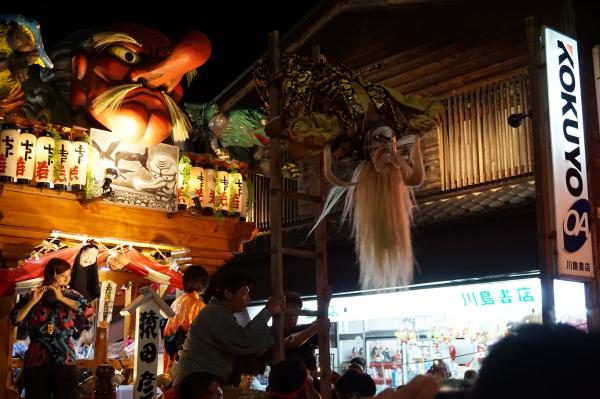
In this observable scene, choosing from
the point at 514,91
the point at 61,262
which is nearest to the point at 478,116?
the point at 514,91

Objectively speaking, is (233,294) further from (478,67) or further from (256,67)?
(478,67)

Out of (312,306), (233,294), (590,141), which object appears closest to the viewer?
(233,294)

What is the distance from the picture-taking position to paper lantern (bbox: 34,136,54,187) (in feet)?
33.0

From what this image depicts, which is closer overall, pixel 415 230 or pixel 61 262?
pixel 61 262

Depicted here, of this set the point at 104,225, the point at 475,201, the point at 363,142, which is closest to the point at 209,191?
the point at 104,225

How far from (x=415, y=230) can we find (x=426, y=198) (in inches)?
33.3

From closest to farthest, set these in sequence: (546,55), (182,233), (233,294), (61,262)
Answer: (233,294) → (61,262) → (546,55) → (182,233)

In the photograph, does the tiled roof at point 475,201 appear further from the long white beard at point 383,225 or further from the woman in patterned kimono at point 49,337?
the woman in patterned kimono at point 49,337

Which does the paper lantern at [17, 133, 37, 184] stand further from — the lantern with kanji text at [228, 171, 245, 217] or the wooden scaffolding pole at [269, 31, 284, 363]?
the wooden scaffolding pole at [269, 31, 284, 363]

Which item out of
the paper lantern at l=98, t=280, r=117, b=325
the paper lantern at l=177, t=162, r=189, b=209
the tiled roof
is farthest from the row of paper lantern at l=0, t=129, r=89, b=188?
the tiled roof

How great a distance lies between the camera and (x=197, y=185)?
11883 mm

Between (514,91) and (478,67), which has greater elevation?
(478,67)

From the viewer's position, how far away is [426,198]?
475 inches

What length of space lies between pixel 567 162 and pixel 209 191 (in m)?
6.27
